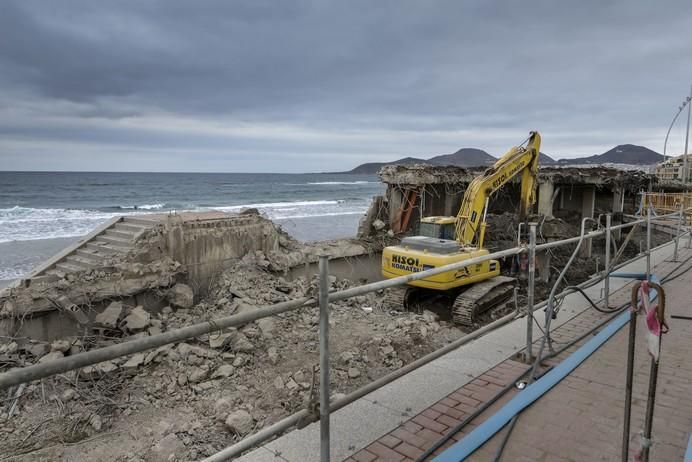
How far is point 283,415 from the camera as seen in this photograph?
6.30 metres

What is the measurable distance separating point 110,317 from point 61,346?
3.46 ft

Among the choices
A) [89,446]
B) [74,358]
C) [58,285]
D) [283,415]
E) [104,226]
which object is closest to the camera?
[74,358]

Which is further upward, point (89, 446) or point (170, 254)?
point (170, 254)

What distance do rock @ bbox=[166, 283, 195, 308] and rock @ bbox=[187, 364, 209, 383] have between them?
11.3 ft

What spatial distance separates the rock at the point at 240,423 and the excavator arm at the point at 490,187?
7.06 m

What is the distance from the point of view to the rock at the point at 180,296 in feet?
34.8

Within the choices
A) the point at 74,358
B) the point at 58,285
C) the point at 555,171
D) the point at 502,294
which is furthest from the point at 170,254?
the point at 555,171

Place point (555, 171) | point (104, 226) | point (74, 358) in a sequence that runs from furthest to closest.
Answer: point (555, 171) → point (104, 226) → point (74, 358)

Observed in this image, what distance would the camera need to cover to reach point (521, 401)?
3980 mm

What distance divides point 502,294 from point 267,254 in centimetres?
600

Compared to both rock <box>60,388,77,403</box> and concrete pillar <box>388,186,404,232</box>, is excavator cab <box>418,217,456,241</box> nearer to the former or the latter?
concrete pillar <box>388,186,404,232</box>

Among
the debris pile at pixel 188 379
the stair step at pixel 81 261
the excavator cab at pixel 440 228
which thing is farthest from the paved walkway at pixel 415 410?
the stair step at pixel 81 261

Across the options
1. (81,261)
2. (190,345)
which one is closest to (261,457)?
(190,345)

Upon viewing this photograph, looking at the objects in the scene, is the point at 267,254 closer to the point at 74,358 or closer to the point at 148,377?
the point at 148,377
